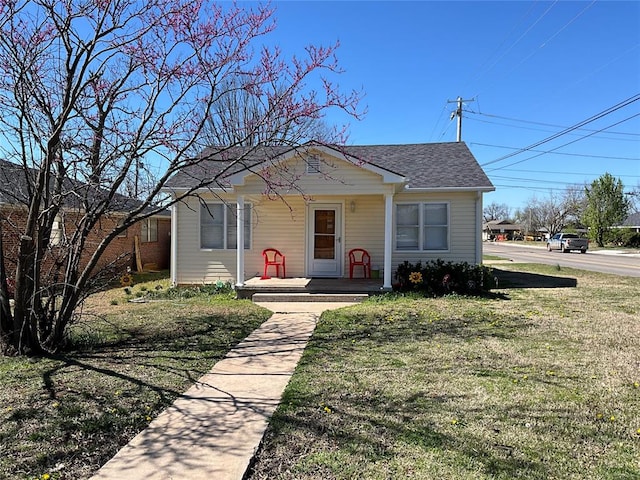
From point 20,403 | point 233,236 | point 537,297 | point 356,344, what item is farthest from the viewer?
point 233,236

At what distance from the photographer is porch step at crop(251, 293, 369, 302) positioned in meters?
9.94

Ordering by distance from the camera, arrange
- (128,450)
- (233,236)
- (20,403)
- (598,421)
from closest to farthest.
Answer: (128,450)
(598,421)
(20,403)
(233,236)

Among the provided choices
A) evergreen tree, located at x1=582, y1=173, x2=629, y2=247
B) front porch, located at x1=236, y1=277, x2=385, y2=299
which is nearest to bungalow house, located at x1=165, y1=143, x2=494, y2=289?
front porch, located at x1=236, y1=277, x2=385, y2=299

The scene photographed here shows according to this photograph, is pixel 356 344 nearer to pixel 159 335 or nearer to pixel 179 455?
pixel 159 335

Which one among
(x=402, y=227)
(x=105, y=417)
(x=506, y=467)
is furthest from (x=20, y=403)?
(x=402, y=227)

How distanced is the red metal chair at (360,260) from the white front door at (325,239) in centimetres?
31

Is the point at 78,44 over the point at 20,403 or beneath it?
over

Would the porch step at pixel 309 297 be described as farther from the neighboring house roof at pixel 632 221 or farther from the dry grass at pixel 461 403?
the neighboring house roof at pixel 632 221

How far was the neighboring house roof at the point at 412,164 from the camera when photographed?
35.9 feet

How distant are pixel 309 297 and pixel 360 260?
2740 mm

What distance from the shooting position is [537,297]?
10625mm

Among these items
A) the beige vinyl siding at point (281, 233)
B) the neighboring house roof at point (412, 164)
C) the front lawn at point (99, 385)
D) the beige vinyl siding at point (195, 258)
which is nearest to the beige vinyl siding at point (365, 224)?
the neighboring house roof at point (412, 164)

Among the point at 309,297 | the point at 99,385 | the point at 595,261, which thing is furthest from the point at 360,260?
the point at 595,261

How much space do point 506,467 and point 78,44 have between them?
588 centimetres
